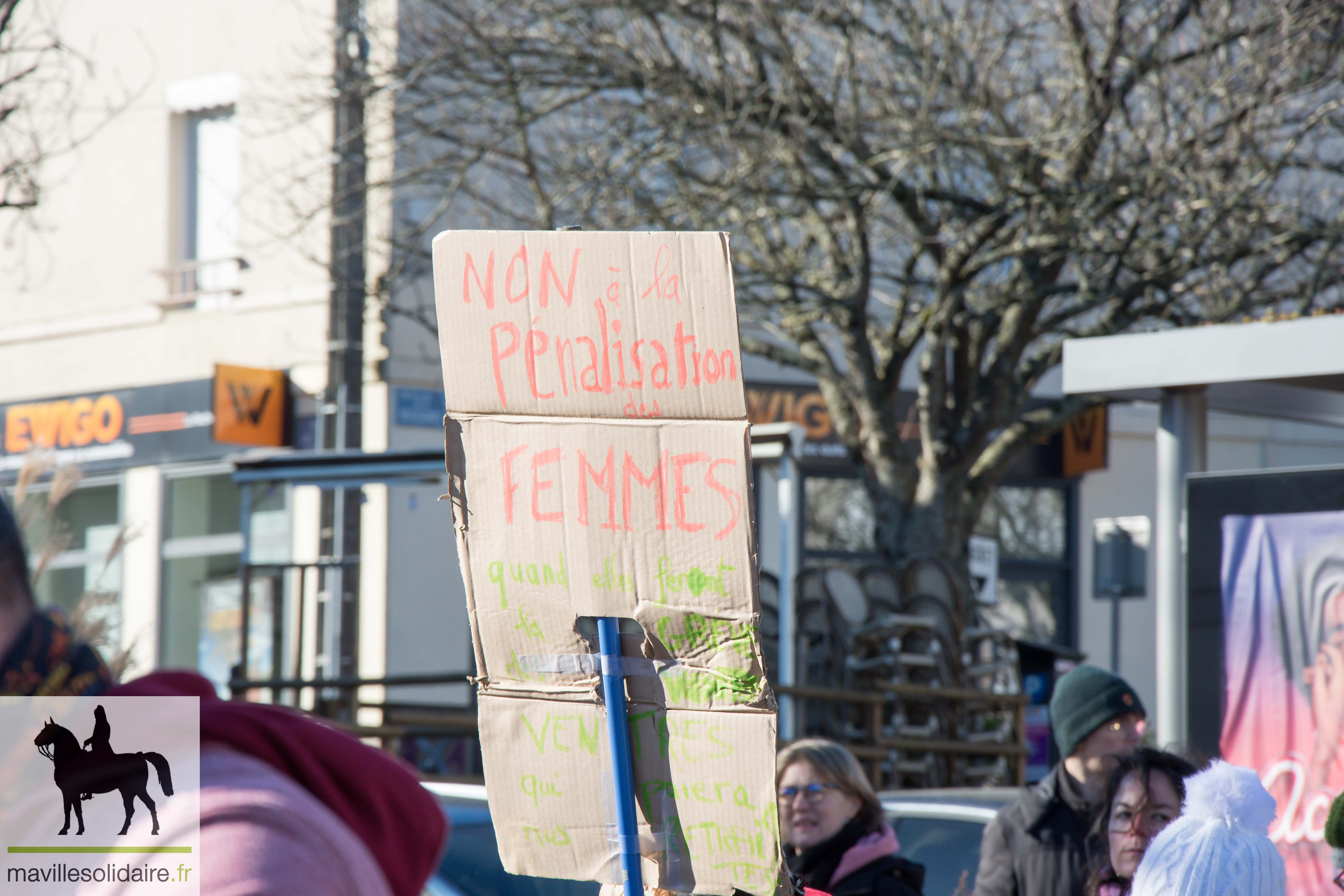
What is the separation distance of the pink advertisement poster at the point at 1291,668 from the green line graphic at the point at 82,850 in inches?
162

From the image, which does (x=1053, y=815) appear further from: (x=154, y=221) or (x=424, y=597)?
(x=154, y=221)

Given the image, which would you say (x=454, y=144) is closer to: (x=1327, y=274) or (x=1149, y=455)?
(x=1327, y=274)

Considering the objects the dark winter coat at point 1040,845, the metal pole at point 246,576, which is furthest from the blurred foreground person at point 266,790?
the metal pole at point 246,576

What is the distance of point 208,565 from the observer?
16.7 metres

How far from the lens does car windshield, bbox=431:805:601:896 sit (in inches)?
176

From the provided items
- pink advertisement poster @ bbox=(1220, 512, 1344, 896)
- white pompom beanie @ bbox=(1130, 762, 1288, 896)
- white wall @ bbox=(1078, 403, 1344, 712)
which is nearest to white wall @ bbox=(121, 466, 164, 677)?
white wall @ bbox=(1078, 403, 1344, 712)

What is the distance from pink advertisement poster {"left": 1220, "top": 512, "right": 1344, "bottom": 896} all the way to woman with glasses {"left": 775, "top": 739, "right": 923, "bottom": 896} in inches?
47.4

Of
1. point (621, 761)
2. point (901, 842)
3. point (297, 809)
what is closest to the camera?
point (297, 809)

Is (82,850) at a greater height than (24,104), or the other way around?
(24,104)

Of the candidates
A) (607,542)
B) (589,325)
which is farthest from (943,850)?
(589,325)

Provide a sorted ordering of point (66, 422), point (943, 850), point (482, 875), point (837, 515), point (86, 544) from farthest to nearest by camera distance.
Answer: point (837, 515)
point (86, 544)
point (66, 422)
point (943, 850)
point (482, 875)

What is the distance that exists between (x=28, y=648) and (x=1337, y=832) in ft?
8.72

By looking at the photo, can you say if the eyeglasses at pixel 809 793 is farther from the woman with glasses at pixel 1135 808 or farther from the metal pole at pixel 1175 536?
the metal pole at pixel 1175 536

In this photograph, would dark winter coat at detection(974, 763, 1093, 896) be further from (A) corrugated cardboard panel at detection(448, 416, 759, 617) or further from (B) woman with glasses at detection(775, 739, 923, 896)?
(A) corrugated cardboard panel at detection(448, 416, 759, 617)
